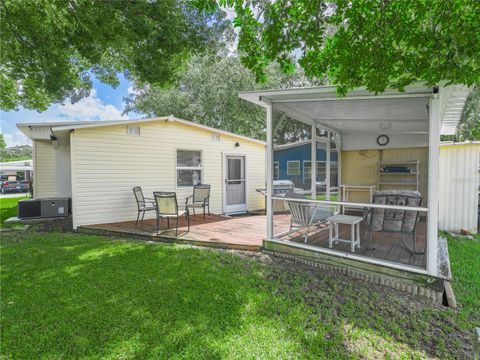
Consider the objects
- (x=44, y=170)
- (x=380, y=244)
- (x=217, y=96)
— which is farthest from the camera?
(x=217, y=96)

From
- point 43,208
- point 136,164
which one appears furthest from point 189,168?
point 43,208

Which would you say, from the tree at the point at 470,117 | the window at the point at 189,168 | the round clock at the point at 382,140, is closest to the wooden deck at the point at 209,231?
the window at the point at 189,168

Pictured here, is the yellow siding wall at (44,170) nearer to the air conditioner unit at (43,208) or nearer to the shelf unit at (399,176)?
the air conditioner unit at (43,208)

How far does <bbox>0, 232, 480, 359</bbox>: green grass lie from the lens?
7.98ft

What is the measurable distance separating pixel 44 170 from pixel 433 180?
12.1 meters

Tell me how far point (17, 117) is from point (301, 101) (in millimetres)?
19158

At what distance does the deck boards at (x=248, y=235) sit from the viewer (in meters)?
4.44

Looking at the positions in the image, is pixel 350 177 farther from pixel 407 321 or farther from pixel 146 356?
pixel 146 356

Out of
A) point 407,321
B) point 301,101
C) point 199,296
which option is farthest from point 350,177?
point 199,296

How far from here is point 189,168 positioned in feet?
29.7

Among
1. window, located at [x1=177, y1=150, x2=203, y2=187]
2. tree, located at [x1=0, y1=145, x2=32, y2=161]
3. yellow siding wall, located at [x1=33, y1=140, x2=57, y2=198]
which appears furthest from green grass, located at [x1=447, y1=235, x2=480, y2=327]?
tree, located at [x1=0, y1=145, x2=32, y2=161]

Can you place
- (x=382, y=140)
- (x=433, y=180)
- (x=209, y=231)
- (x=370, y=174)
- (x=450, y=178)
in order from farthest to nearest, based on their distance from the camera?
(x=370, y=174), (x=382, y=140), (x=450, y=178), (x=209, y=231), (x=433, y=180)

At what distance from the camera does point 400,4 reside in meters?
2.98

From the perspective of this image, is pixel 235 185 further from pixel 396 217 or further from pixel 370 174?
pixel 396 217
